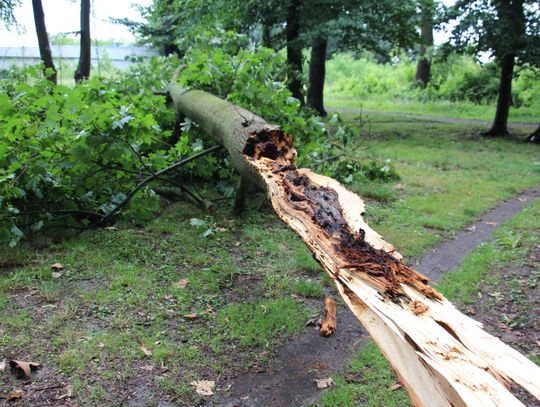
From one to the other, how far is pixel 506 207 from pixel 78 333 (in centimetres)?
568

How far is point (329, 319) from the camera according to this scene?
353cm

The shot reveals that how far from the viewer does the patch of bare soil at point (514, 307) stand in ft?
11.2

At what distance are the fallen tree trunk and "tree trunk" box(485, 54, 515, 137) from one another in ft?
36.0

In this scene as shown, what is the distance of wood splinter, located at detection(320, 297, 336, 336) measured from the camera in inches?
135

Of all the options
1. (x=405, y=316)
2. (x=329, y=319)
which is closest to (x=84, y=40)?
(x=329, y=319)

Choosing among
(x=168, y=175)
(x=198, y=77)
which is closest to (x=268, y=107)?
(x=198, y=77)

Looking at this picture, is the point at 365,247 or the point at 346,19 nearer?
the point at 365,247

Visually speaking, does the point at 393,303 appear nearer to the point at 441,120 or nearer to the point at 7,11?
the point at 7,11

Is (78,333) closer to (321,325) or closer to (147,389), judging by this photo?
(147,389)

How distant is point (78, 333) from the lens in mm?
3244

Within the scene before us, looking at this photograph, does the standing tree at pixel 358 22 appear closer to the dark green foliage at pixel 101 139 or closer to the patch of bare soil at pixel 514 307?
the dark green foliage at pixel 101 139

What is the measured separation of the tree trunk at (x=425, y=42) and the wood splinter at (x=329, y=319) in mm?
10424

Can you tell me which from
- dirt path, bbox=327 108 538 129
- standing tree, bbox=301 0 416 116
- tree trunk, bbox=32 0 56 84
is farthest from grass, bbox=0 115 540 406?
dirt path, bbox=327 108 538 129

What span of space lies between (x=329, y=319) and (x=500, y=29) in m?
10.0
